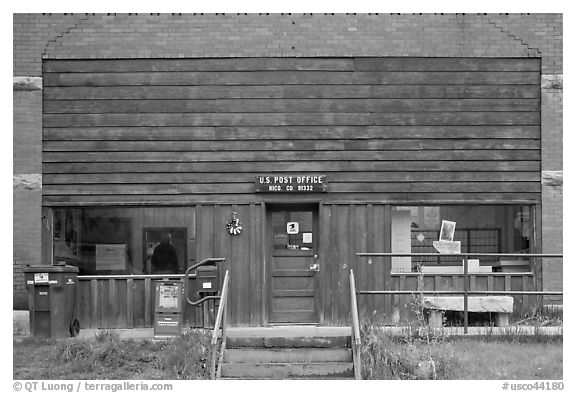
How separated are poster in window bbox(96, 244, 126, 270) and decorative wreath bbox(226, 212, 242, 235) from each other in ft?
6.34

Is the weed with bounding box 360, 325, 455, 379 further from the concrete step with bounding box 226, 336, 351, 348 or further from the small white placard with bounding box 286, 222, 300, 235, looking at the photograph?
the small white placard with bounding box 286, 222, 300, 235

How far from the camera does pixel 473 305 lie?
47.9ft

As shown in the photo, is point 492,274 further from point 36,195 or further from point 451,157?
point 36,195

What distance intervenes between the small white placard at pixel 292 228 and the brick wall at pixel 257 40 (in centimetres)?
307

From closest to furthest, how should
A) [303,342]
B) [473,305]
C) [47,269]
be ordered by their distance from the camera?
[303,342] < [47,269] < [473,305]

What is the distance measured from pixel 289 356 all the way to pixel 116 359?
251 centimetres

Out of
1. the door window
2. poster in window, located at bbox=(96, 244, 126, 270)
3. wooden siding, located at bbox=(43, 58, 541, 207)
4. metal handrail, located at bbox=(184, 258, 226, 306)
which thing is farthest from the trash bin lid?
the door window

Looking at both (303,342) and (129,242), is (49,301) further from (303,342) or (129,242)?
(303,342)

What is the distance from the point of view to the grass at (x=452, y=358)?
11.5 m

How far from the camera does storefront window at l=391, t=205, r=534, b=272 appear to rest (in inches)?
619

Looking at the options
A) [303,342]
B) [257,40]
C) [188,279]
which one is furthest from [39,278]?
[257,40]

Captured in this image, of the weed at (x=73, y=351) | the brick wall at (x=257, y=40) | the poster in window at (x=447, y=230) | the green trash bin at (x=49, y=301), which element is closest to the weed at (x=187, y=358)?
the weed at (x=73, y=351)

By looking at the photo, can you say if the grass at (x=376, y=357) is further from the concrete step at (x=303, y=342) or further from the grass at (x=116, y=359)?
the concrete step at (x=303, y=342)

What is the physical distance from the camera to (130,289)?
15.5m
